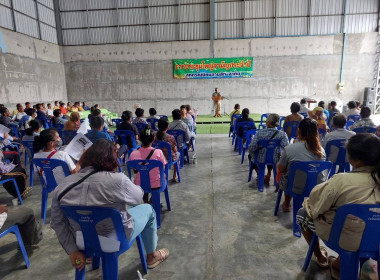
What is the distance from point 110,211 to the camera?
144 cm

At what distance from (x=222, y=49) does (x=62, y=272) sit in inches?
456

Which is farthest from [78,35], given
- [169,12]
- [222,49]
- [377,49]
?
[377,49]

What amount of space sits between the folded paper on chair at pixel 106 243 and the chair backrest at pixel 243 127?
3.88 m

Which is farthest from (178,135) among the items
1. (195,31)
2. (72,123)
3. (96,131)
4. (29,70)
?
(195,31)

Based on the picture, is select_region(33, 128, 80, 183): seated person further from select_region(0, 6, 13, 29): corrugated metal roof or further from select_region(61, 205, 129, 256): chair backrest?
select_region(0, 6, 13, 29): corrugated metal roof

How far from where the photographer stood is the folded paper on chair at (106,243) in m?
1.52

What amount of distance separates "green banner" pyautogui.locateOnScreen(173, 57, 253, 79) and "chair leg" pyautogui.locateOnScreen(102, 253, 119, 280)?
1134cm

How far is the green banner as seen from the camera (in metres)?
11.8

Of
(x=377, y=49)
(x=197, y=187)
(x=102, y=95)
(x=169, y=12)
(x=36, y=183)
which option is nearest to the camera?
(x=197, y=187)

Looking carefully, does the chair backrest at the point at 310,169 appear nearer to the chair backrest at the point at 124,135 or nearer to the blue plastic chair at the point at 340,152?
the blue plastic chair at the point at 340,152

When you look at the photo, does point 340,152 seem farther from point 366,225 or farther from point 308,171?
point 366,225

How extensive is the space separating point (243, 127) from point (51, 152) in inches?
138

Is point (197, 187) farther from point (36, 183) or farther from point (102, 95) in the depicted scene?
point (102, 95)

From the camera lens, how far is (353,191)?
1.38 meters
